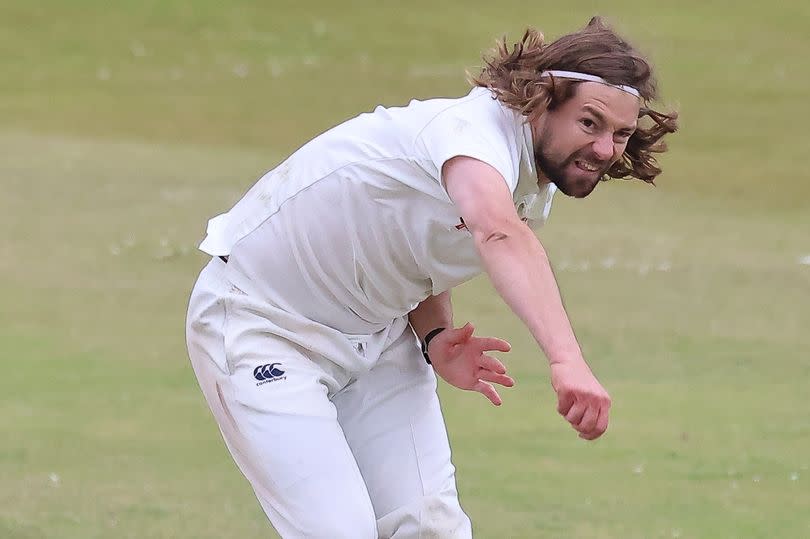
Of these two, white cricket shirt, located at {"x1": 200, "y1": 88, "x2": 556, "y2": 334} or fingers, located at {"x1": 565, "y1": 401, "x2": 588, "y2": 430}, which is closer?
fingers, located at {"x1": 565, "y1": 401, "x2": 588, "y2": 430}

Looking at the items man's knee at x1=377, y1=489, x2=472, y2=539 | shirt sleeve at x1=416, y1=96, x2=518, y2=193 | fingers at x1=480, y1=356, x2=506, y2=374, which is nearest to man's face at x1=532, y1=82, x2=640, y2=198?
shirt sleeve at x1=416, y1=96, x2=518, y2=193

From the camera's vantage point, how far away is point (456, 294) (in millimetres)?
11977

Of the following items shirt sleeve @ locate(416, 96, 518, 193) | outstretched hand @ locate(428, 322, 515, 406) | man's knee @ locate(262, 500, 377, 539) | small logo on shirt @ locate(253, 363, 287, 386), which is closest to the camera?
shirt sleeve @ locate(416, 96, 518, 193)

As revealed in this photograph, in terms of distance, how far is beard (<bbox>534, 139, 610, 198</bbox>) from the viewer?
4.29 m

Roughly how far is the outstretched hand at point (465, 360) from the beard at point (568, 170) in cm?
84

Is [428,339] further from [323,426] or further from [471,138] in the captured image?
[471,138]

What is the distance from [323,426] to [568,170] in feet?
3.15

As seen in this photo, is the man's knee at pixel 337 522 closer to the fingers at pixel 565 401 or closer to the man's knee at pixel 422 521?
the man's knee at pixel 422 521

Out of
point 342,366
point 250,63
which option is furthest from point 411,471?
point 250,63

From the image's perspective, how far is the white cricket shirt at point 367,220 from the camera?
4.34 metres

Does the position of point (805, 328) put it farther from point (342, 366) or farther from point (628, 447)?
point (342, 366)

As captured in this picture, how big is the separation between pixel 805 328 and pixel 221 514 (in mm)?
5169

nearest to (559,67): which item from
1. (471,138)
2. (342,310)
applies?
(471,138)

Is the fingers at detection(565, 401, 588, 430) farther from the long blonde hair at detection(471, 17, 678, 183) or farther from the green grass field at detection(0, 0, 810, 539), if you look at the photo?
the green grass field at detection(0, 0, 810, 539)
